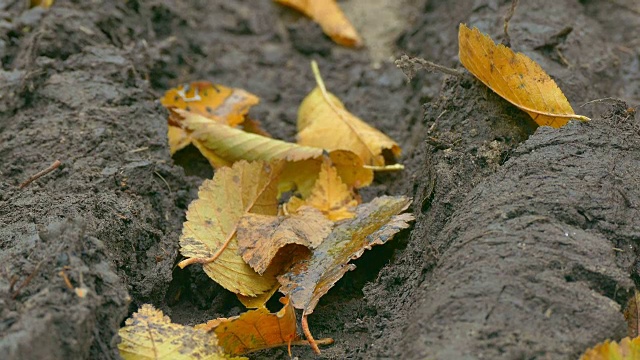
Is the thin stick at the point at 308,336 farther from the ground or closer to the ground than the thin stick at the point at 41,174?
closer to the ground

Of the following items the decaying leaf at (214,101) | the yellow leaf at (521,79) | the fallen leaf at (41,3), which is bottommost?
the decaying leaf at (214,101)

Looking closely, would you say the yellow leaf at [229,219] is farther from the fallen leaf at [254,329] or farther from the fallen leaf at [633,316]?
the fallen leaf at [633,316]

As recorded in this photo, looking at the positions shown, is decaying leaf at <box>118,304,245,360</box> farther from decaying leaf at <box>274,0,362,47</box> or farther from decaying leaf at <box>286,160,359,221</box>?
decaying leaf at <box>274,0,362,47</box>

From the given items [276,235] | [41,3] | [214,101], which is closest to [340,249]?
[276,235]

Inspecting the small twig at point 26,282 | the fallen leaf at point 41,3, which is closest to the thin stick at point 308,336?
the small twig at point 26,282

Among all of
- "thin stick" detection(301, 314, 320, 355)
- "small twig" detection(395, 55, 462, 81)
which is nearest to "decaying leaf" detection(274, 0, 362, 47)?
"small twig" detection(395, 55, 462, 81)

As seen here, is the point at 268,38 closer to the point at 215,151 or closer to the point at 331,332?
the point at 215,151

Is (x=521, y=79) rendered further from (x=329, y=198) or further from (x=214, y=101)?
(x=214, y=101)
